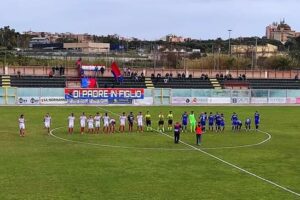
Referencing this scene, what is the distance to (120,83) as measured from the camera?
71.4m

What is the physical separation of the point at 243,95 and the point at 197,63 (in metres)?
38.5

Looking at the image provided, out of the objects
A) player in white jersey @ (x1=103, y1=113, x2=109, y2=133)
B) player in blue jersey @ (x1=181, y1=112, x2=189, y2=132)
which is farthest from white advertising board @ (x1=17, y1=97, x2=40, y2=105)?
player in blue jersey @ (x1=181, y1=112, x2=189, y2=132)

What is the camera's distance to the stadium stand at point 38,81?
66875 mm

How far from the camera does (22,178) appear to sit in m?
21.6

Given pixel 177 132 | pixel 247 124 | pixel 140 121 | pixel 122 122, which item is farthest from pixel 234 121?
pixel 177 132

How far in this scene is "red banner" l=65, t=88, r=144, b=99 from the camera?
63312 mm

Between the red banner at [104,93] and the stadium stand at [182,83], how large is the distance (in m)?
7.64

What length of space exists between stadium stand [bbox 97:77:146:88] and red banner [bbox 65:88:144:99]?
165 inches

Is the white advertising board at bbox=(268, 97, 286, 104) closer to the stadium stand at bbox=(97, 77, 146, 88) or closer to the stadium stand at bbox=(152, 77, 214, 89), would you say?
the stadium stand at bbox=(152, 77, 214, 89)

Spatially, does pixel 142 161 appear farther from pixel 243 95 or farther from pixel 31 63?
pixel 31 63

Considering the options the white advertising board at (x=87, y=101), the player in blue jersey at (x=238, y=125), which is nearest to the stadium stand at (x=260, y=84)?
the white advertising board at (x=87, y=101)

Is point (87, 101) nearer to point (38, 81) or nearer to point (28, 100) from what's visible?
point (28, 100)

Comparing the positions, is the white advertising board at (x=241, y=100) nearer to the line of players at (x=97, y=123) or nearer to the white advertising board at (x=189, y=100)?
the white advertising board at (x=189, y=100)

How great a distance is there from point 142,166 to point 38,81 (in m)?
46.4
